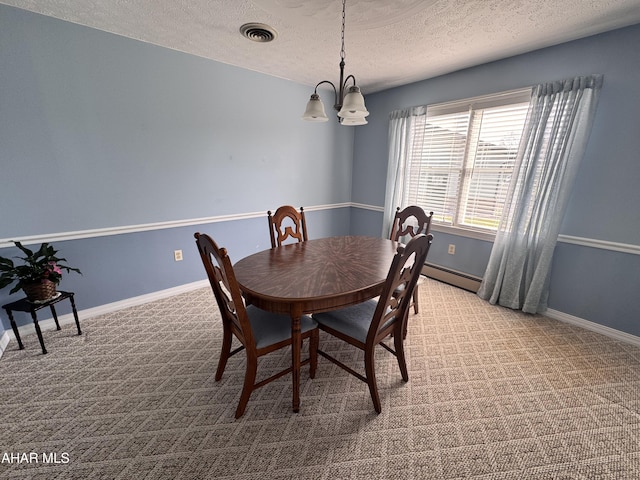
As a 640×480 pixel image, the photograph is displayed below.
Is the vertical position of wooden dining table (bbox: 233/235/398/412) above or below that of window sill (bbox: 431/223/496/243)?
above

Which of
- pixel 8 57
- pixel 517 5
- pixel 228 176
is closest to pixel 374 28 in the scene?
pixel 517 5

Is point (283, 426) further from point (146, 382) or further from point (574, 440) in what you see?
point (574, 440)

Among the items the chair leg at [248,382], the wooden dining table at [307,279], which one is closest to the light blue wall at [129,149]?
the wooden dining table at [307,279]

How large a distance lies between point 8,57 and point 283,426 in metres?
3.00

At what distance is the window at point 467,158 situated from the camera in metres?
2.68

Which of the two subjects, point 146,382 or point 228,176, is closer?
point 146,382

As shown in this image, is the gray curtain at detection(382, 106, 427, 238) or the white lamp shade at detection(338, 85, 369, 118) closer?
the white lamp shade at detection(338, 85, 369, 118)

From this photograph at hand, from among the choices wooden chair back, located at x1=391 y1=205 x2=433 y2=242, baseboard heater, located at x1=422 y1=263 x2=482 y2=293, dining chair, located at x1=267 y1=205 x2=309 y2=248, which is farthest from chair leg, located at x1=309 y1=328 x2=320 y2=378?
baseboard heater, located at x1=422 y1=263 x2=482 y2=293

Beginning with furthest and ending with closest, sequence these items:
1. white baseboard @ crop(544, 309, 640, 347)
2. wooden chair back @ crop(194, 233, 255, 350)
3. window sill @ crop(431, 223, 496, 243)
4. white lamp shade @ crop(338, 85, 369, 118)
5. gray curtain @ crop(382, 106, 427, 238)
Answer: gray curtain @ crop(382, 106, 427, 238)
window sill @ crop(431, 223, 496, 243)
white baseboard @ crop(544, 309, 640, 347)
white lamp shade @ crop(338, 85, 369, 118)
wooden chair back @ crop(194, 233, 255, 350)

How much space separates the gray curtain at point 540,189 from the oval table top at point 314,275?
1343 mm

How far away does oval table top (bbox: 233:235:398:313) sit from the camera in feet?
4.40

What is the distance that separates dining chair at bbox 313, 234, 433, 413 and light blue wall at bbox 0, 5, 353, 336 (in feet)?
6.42

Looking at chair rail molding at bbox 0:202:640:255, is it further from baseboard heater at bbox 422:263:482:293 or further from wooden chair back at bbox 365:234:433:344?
wooden chair back at bbox 365:234:433:344

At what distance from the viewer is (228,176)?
2996 millimetres
